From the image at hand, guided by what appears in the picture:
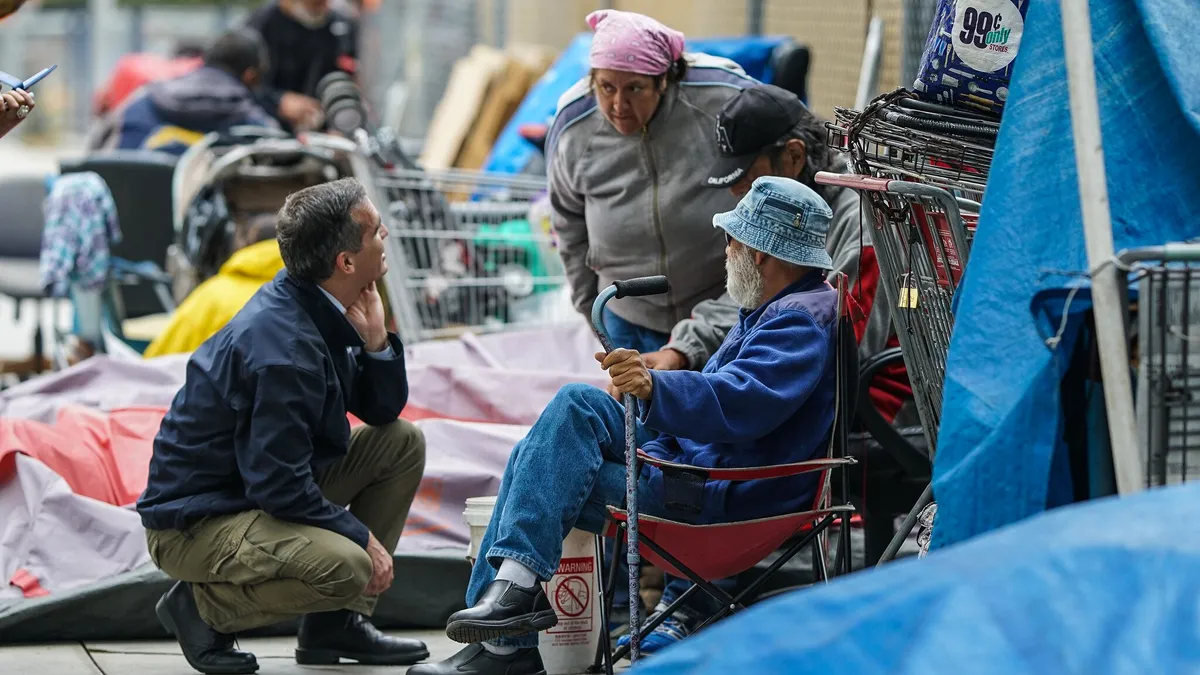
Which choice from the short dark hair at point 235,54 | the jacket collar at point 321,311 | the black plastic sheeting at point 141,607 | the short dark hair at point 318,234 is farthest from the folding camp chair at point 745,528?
the short dark hair at point 235,54

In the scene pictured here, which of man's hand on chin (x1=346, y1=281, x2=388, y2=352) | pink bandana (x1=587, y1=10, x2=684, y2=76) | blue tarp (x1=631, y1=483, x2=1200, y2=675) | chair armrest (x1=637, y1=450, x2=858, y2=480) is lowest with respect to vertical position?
chair armrest (x1=637, y1=450, x2=858, y2=480)

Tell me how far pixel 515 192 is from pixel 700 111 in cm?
288

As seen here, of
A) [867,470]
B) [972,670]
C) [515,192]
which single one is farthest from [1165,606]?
[515,192]

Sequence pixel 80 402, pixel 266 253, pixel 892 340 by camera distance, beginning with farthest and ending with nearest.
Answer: pixel 266 253 → pixel 80 402 → pixel 892 340

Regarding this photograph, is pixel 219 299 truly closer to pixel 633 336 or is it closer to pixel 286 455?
pixel 633 336

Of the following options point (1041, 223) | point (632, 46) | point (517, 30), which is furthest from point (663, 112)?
point (517, 30)

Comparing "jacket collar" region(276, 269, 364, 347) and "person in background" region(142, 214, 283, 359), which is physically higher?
Result: "jacket collar" region(276, 269, 364, 347)

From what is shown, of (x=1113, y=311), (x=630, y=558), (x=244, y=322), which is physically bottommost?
(x=630, y=558)

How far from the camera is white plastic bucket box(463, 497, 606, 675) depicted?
182 inches

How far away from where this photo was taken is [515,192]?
320 inches

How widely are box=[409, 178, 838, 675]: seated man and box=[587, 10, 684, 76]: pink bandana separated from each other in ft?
3.53

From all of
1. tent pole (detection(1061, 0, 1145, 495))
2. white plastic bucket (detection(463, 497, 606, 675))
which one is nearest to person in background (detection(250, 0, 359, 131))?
white plastic bucket (detection(463, 497, 606, 675))

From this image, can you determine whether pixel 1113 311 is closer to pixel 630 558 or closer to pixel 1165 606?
pixel 1165 606

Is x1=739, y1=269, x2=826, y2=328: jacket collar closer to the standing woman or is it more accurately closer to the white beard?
the white beard
